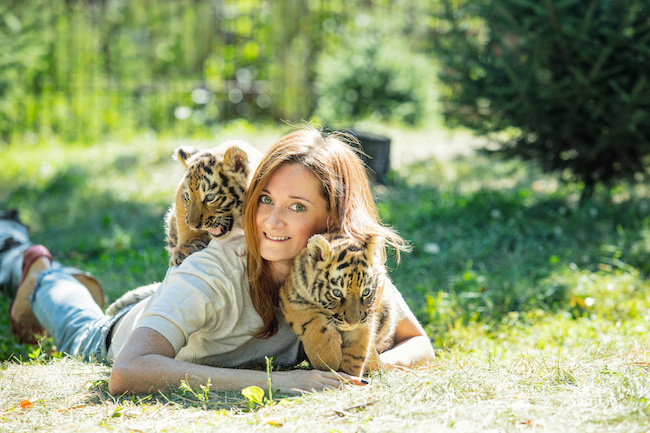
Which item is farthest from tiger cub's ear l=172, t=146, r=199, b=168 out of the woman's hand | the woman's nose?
the woman's hand

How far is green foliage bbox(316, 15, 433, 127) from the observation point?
38.2ft

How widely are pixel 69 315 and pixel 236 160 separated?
1.61 m

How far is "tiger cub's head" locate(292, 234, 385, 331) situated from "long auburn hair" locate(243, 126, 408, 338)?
0.11 m

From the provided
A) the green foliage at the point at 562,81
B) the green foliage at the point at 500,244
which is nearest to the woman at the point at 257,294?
the green foliage at the point at 500,244

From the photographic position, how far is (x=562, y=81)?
20.9ft

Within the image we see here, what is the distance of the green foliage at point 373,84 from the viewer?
1163cm

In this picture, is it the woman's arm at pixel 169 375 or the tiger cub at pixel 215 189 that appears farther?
the tiger cub at pixel 215 189

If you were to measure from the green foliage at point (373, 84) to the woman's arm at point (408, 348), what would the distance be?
320 inches

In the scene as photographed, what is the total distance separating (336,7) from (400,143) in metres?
4.66

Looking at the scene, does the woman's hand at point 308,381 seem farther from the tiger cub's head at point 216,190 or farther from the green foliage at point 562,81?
the green foliage at point 562,81

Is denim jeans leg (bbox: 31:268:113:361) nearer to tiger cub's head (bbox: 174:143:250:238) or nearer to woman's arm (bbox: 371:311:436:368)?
tiger cub's head (bbox: 174:143:250:238)

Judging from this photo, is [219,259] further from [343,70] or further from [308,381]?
[343,70]

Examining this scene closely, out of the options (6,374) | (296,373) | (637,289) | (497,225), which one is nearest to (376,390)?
(296,373)

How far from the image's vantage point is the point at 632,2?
6094 mm
